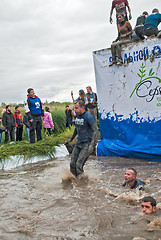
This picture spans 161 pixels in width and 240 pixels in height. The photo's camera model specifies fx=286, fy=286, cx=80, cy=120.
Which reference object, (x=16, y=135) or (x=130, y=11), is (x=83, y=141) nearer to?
(x=130, y=11)

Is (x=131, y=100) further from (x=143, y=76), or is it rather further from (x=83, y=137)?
(x=83, y=137)

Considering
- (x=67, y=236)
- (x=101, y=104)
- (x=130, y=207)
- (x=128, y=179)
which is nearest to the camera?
(x=67, y=236)

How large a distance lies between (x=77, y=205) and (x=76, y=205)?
0.02 m

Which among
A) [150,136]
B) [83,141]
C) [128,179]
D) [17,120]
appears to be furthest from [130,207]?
[17,120]

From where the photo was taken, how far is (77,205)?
211 inches

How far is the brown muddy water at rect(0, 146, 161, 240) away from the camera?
4.10 m

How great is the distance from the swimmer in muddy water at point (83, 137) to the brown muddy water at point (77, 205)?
0.33 m

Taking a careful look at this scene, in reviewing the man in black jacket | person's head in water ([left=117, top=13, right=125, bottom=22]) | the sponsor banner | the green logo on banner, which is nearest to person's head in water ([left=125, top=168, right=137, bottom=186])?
the sponsor banner

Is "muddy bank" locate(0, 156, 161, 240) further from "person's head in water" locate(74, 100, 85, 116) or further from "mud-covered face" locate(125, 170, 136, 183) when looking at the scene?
"person's head in water" locate(74, 100, 85, 116)

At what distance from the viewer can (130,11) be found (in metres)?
9.98

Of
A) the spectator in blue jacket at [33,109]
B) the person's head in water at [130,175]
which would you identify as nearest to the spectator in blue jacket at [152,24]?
the spectator in blue jacket at [33,109]

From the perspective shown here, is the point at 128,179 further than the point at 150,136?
No

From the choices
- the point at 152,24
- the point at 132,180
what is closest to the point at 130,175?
the point at 132,180

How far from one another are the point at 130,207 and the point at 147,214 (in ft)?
1.54
